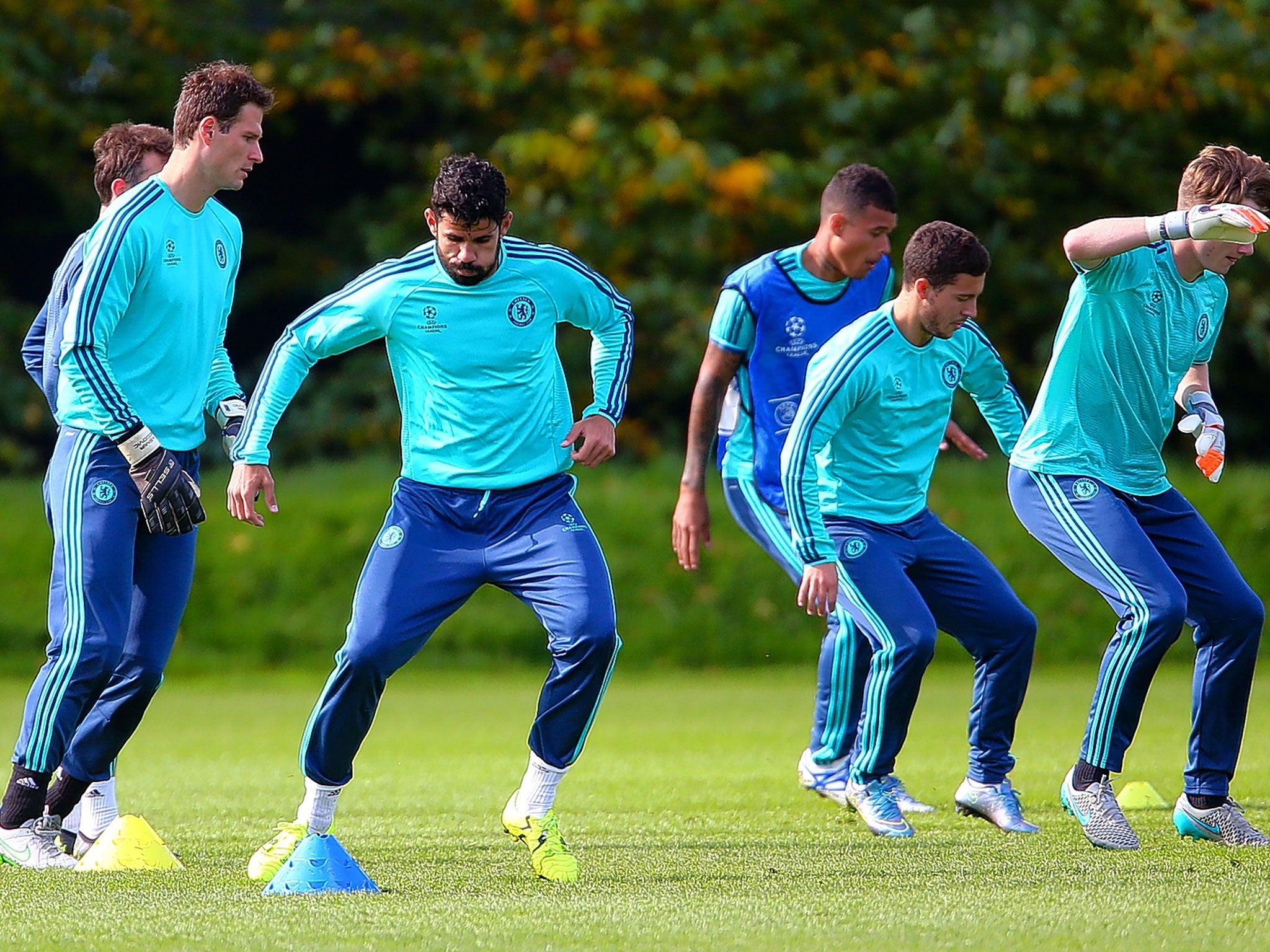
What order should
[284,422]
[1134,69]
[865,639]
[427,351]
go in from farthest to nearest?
[284,422]
[1134,69]
[865,639]
[427,351]

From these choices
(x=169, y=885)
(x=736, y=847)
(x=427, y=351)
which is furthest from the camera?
(x=736, y=847)

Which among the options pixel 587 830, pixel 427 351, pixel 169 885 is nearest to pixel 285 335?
pixel 427 351

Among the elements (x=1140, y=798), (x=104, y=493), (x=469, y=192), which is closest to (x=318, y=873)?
(x=104, y=493)

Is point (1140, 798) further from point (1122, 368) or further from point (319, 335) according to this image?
point (319, 335)

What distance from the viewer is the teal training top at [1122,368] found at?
5.89 metres

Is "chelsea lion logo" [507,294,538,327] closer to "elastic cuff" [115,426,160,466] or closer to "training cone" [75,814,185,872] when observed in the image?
"elastic cuff" [115,426,160,466]

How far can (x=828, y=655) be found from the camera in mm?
7230

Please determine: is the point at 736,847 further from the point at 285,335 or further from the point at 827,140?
the point at 827,140

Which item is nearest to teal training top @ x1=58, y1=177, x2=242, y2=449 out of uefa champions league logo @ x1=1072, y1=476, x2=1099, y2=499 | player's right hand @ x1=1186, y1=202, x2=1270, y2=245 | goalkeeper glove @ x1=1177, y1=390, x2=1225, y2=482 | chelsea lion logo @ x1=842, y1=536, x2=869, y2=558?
chelsea lion logo @ x1=842, y1=536, x2=869, y2=558

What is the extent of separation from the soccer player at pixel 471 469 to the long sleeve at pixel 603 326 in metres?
0.01

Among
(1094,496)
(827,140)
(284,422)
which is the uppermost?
(827,140)

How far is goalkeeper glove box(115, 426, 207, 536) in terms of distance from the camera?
17.8 feet

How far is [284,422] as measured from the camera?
60.4ft

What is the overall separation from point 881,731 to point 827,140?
37.1 feet
